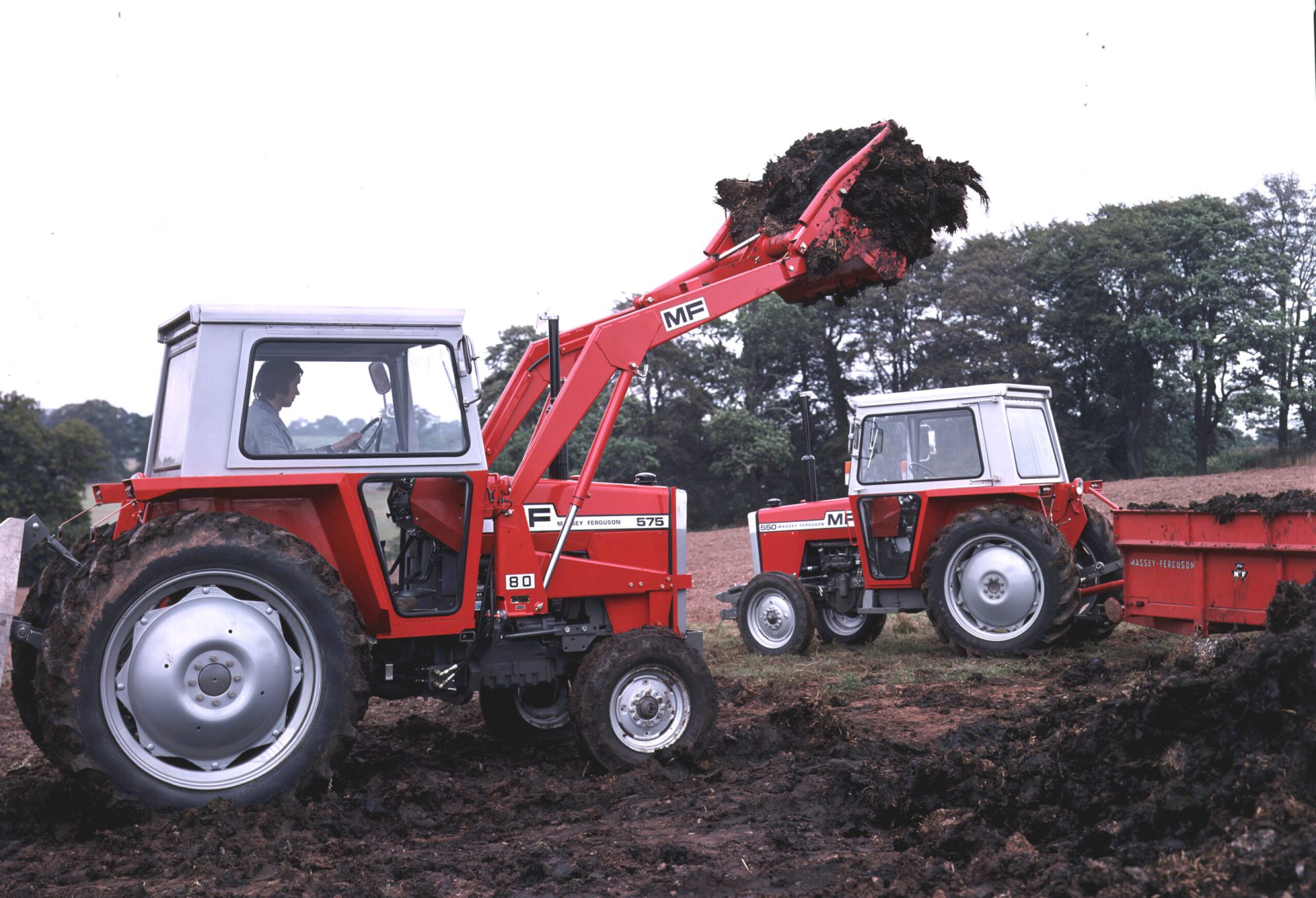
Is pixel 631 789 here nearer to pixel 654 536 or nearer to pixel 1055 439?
pixel 654 536

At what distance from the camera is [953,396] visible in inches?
429

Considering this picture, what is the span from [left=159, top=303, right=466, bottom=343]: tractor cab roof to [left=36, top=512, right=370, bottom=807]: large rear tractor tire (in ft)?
3.30

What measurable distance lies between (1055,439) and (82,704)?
9.29m

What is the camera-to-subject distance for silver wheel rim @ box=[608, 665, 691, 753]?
6.14m

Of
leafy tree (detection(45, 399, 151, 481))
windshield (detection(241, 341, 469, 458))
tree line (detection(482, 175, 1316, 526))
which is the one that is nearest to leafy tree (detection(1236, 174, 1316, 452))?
tree line (detection(482, 175, 1316, 526))

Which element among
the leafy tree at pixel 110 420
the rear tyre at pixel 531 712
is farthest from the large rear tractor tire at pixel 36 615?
the leafy tree at pixel 110 420

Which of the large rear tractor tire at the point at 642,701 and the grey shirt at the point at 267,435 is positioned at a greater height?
the grey shirt at the point at 267,435

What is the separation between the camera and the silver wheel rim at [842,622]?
472 inches

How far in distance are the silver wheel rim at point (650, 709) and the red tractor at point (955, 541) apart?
472 cm

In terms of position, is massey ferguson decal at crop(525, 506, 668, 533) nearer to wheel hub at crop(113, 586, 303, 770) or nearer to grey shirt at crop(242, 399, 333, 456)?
grey shirt at crop(242, 399, 333, 456)

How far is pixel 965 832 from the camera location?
444cm

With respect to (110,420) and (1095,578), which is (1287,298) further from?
(110,420)

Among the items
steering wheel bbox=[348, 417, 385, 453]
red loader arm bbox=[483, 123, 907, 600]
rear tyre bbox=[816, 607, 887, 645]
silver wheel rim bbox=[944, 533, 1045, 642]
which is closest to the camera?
steering wheel bbox=[348, 417, 385, 453]

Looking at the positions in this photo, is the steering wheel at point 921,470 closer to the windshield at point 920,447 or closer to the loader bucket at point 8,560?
the windshield at point 920,447
